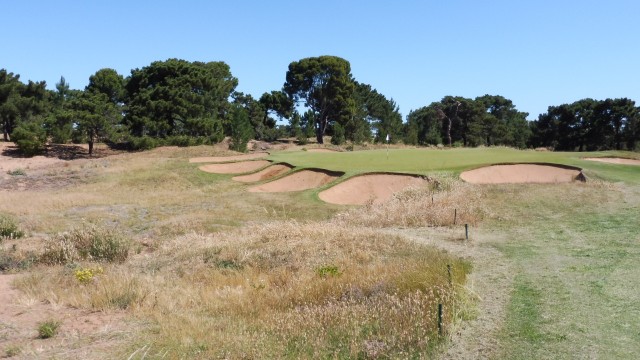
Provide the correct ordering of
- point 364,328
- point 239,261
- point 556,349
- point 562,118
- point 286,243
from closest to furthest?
1. point 556,349
2. point 364,328
3. point 239,261
4. point 286,243
5. point 562,118

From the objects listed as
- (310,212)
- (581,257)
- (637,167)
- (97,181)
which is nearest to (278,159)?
(97,181)

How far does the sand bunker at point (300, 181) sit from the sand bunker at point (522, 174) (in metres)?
7.91

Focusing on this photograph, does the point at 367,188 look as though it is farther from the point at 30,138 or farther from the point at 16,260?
the point at 30,138

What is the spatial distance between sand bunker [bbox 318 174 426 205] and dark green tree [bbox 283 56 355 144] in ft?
139

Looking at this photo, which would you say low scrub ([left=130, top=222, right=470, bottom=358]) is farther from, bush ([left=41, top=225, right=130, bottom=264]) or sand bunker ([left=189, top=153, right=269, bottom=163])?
sand bunker ([left=189, top=153, right=269, bottom=163])

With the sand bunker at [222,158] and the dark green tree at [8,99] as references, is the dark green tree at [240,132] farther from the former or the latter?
the dark green tree at [8,99]

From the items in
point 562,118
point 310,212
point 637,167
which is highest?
point 562,118

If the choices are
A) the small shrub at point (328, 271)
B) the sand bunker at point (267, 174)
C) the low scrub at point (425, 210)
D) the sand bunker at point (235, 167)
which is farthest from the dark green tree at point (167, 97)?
the small shrub at point (328, 271)

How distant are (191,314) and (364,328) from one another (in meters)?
3.24

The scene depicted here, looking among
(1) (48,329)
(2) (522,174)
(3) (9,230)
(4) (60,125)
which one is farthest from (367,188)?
(4) (60,125)

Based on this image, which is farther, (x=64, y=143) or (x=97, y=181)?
(x=64, y=143)

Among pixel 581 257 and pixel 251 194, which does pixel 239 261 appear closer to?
pixel 581 257

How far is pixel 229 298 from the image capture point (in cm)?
952

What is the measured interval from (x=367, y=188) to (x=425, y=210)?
821 cm
